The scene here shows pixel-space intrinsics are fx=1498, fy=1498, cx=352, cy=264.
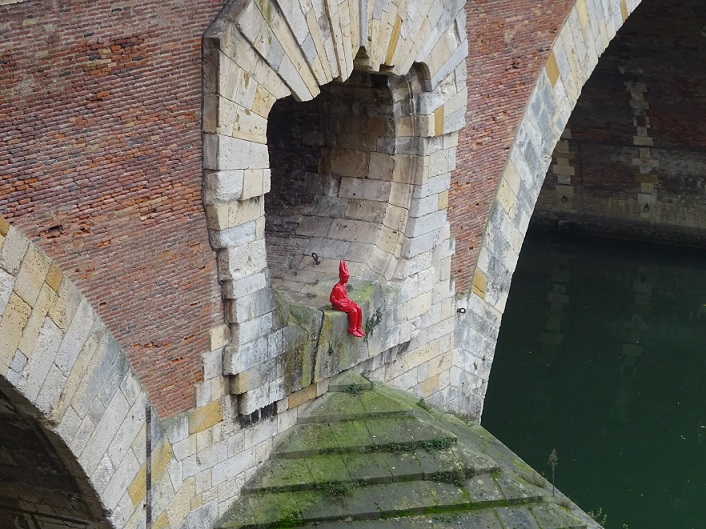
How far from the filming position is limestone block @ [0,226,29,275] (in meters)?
6.14

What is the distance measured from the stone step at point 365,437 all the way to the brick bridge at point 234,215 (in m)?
0.13

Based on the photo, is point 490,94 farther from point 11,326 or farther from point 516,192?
point 11,326

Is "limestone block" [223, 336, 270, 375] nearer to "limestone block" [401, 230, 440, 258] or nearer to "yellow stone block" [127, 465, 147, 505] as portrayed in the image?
"yellow stone block" [127, 465, 147, 505]

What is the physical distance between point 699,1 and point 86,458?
32.4 feet

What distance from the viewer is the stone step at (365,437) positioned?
810cm

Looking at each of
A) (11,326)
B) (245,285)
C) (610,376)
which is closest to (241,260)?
(245,285)

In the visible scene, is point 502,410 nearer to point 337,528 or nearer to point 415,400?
point 415,400

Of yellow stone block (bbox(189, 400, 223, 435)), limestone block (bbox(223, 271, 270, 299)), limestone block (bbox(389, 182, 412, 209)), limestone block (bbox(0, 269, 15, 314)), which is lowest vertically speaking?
yellow stone block (bbox(189, 400, 223, 435))

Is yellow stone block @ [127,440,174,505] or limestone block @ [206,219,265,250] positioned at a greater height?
limestone block @ [206,219,265,250]

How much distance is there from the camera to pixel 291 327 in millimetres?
7930

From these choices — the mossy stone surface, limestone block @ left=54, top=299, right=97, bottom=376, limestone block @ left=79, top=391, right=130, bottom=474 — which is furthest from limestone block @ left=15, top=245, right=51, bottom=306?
the mossy stone surface

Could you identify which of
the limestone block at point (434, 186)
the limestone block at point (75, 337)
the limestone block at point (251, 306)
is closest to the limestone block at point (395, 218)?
the limestone block at point (434, 186)

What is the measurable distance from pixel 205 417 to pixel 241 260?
82 cm

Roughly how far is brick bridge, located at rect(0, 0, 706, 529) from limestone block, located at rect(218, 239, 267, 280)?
0.01 m
